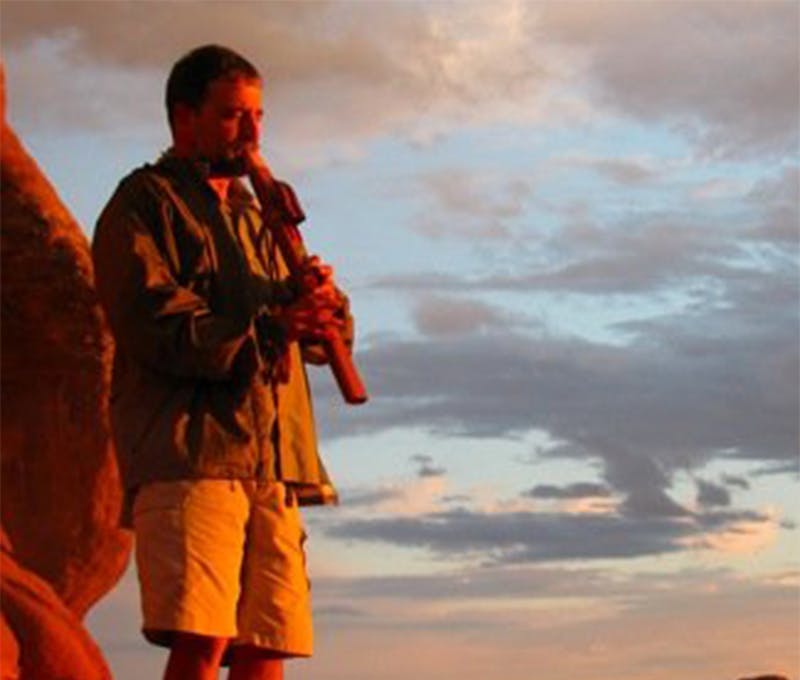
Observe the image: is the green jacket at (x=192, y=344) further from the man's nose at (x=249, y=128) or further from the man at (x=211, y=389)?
the man's nose at (x=249, y=128)

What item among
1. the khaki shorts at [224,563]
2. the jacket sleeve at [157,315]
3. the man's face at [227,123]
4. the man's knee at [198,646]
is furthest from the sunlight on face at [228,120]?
the man's knee at [198,646]

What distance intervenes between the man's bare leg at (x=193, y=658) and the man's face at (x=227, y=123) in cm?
145

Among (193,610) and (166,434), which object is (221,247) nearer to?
(166,434)

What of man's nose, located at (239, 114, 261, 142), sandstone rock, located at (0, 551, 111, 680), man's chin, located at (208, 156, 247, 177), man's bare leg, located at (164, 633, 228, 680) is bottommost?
man's bare leg, located at (164, 633, 228, 680)

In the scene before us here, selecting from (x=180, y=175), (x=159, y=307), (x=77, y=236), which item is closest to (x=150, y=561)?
(x=159, y=307)

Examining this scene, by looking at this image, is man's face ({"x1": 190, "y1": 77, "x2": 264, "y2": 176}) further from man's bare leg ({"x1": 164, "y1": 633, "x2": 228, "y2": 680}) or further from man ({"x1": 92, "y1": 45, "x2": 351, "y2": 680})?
man's bare leg ({"x1": 164, "y1": 633, "x2": 228, "y2": 680})

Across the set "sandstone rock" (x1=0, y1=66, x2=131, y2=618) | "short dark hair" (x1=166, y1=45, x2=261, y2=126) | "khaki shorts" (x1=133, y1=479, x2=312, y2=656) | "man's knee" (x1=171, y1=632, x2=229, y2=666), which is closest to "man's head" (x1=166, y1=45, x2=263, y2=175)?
"short dark hair" (x1=166, y1=45, x2=261, y2=126)

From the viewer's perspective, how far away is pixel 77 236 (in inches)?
400

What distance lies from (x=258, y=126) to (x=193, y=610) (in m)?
1.51

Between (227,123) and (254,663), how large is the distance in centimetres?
163

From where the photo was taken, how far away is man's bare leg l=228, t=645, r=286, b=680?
21.0 ft

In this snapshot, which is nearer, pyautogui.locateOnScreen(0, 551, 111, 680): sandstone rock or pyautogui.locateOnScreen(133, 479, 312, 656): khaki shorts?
pyautogui.locateOnScreen(133, 479, 312, 656): khaki shorts

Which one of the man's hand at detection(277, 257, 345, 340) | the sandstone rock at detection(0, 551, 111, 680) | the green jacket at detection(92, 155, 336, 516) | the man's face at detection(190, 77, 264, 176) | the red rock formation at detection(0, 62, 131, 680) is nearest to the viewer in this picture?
the green jacket at detection(92, 155, 336, 516)

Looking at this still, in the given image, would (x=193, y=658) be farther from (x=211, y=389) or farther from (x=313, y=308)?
(x=313, y=308)
